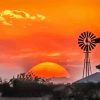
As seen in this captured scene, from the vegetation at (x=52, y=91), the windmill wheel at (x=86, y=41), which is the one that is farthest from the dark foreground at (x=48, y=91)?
the windmill wheel at (x=86, y=41)

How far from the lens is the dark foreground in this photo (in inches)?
1506

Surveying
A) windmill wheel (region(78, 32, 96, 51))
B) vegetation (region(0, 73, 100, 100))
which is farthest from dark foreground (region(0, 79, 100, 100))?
windmill wheel (region(78, 32, 96, 51))

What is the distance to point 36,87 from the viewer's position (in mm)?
39625

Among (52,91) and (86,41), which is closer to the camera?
(52,91)

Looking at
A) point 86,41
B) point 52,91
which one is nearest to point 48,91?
point 52,91

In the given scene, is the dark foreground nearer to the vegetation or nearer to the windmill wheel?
the vegetation

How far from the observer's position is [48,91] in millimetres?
39094

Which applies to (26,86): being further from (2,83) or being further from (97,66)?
(97,66)

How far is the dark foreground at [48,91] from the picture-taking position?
3825 centimetres

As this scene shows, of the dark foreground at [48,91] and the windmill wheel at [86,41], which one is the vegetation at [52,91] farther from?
the windmill wheel at [86,41]

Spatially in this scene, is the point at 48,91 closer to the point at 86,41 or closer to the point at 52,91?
the point at 52,91

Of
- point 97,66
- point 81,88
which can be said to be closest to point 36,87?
point 81,88

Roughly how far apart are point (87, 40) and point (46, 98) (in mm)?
23314

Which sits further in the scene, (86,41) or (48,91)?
(86,41)
